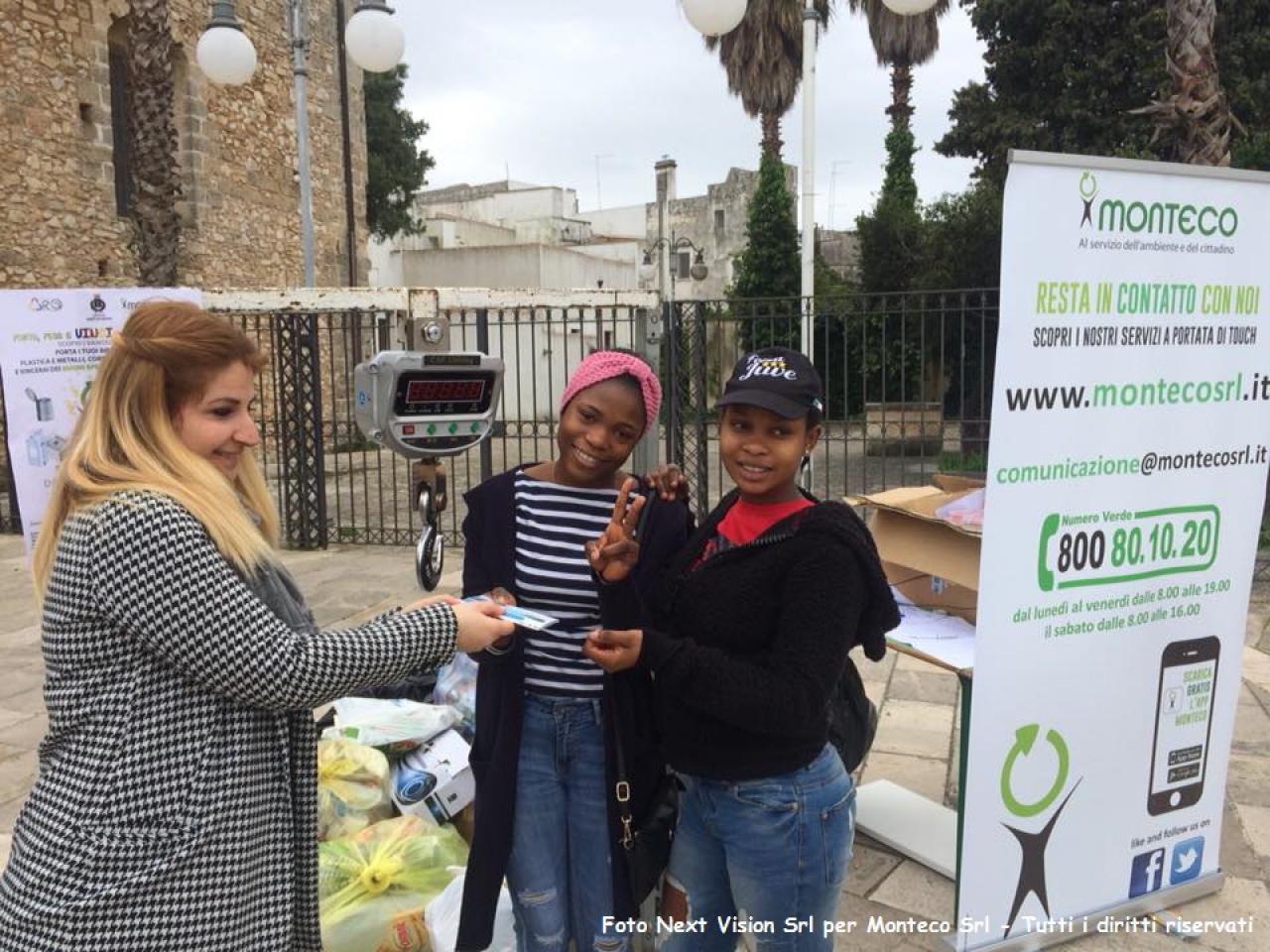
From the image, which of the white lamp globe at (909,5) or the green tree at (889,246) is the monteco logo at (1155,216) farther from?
the green tree at (889,246)

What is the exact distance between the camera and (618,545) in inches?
67.9

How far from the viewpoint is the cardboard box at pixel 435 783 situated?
3068 millimetres

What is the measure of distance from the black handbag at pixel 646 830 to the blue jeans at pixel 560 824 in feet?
0.16

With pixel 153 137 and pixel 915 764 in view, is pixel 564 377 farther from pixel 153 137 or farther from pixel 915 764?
pixel 915 764

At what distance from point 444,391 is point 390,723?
1.55 meters

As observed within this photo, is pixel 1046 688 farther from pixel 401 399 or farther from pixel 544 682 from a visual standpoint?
pixel 401 399

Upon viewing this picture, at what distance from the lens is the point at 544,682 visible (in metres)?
1.94

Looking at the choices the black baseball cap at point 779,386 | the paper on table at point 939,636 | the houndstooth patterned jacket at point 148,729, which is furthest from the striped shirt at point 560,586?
the paper on table at point 939,636

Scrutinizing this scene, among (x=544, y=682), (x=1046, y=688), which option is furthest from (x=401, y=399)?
(x=1046, y=688)

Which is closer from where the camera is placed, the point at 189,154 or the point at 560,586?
the point at 560,586

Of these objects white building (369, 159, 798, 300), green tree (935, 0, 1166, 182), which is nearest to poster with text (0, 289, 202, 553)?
green tree (935, 0, 1166, 182)

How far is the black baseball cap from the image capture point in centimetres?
176

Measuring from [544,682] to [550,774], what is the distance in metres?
0.19

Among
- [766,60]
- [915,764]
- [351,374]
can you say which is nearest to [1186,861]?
[915,764]
